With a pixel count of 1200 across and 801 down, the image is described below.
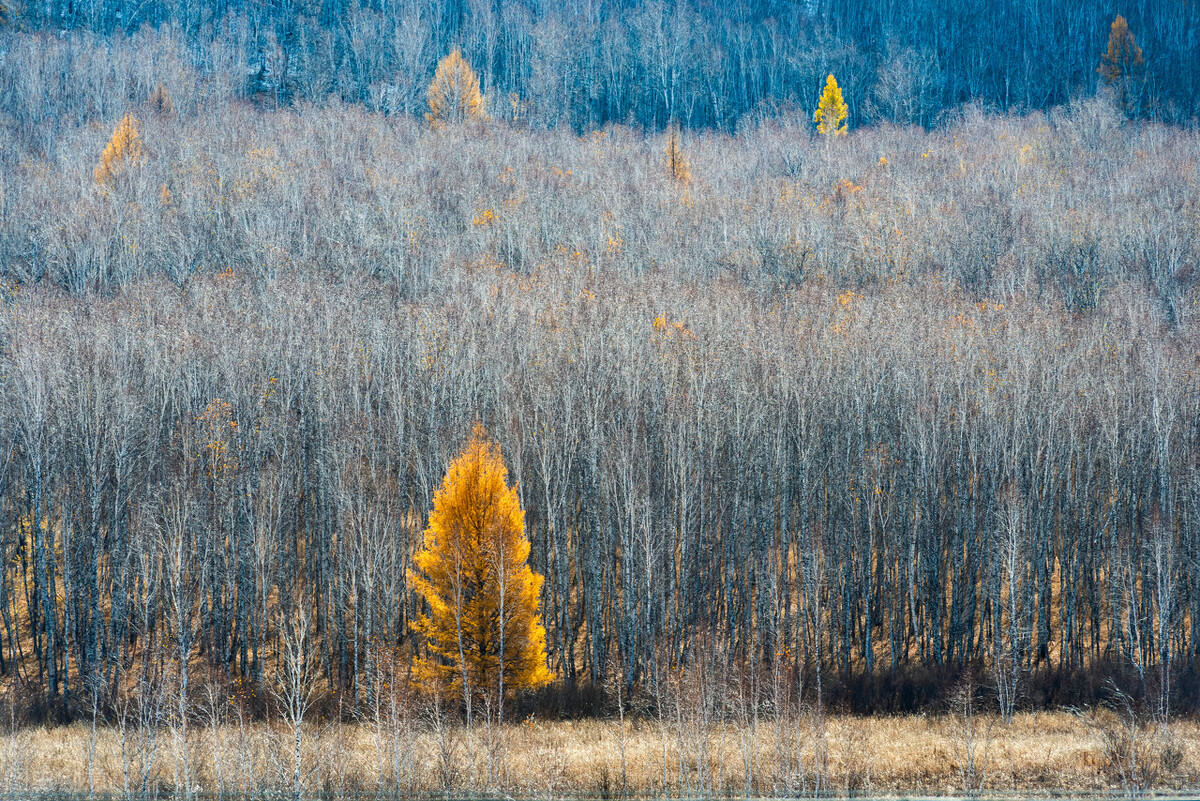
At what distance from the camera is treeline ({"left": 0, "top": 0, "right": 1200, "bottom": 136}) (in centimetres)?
9781

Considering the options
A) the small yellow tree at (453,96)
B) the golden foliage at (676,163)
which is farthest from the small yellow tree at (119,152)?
the golden foliage at (676,163)

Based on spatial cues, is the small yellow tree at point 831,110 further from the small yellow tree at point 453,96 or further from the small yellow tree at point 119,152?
the small yellow tree at point 119,152

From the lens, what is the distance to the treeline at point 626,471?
30359 millimetres

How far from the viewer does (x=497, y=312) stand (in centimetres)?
4184

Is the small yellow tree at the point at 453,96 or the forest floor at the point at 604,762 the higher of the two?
the small yellow tree at the point at 453,96

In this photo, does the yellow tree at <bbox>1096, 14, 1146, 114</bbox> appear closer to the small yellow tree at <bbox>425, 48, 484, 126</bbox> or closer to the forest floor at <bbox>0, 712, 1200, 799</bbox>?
the small yellow tree at <bbox>425, 48, 484, 126</bbox>

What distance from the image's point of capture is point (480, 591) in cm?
2638

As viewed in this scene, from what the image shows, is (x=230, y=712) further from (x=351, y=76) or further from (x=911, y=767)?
(x=351, y=76)

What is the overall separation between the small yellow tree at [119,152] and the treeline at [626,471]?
18.0 m

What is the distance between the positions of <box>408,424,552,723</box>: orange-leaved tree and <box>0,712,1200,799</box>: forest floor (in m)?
1.70

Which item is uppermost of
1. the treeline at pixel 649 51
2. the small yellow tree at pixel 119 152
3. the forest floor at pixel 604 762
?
the treeline at pixel 649 51

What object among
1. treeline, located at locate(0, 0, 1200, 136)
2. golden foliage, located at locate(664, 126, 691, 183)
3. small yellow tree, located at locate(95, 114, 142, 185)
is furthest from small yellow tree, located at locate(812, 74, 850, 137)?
small yellow tree, located at locate(95, 114, 142, 185)

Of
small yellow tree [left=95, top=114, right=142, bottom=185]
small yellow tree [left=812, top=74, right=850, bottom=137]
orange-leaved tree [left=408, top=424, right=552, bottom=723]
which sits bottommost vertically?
orange-leaved tree [left=408, top=424, right=552, bottom=723]

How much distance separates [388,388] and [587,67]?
264 ft
